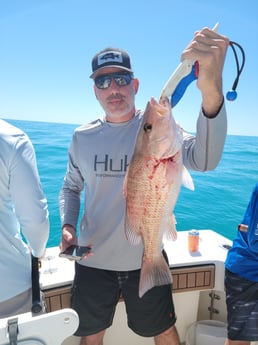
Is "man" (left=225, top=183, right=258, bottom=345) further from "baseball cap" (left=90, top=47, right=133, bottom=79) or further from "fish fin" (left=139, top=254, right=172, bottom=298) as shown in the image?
"baseball cap" (left=90, top=47, right=133, bottom=79)

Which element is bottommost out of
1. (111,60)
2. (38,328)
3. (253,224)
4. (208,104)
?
(38,328)

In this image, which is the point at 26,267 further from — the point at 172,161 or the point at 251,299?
the point at 251,299

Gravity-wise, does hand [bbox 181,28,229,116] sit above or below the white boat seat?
above

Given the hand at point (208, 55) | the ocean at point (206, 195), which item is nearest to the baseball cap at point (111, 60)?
the hand at point (208, 55)

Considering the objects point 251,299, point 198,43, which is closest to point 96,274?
point 251,299

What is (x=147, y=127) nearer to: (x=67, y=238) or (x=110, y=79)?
(x=110, y=79)

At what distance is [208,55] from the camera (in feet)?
3.76

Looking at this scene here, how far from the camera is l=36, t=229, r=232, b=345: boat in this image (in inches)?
89.7

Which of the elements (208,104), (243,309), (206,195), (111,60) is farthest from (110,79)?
(206,195)

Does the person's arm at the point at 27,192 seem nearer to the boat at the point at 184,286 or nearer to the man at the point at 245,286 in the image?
the boat at the point at 184,286

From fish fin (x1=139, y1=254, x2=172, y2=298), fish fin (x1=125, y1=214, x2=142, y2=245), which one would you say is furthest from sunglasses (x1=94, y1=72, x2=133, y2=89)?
fish fin (x1=139, y1=254, x2=172, y2=298)

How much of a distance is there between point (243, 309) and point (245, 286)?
15cm

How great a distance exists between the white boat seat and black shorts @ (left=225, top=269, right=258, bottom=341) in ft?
4.28

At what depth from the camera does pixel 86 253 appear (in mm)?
1813
